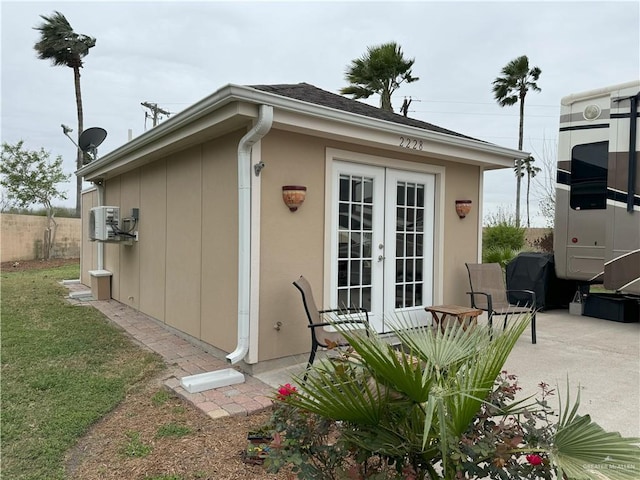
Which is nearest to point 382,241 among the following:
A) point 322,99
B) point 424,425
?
point 322,99

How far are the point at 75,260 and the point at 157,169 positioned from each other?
12.2m

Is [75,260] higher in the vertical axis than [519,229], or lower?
lower

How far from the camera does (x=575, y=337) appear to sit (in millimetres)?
5816

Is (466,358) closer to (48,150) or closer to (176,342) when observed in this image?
(176,342)

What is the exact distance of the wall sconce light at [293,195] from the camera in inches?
174

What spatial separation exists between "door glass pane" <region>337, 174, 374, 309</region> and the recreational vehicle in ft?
12.0

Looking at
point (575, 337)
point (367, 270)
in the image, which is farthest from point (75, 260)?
point (575, 337)

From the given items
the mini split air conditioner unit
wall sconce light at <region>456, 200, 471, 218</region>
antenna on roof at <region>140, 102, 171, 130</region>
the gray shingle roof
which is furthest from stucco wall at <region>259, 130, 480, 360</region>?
antenna on roof at <region>140, 102, 171, 130</region>

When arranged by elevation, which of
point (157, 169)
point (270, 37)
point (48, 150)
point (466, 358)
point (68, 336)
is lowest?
point (68, 336)

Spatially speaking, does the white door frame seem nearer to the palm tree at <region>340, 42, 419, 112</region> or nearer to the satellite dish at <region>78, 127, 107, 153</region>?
the satellite dish at <region>78, 127, 107, 153</region>

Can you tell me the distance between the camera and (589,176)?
6.75 metres

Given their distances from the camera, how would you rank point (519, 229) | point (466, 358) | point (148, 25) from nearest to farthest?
1. point (466, 358)
2. point (148, 25)
3. point (519, 229)

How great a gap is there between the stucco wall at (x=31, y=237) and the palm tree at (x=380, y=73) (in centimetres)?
1179

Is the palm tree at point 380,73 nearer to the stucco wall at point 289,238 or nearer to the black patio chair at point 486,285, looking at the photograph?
the black patio chair at point 486,285
